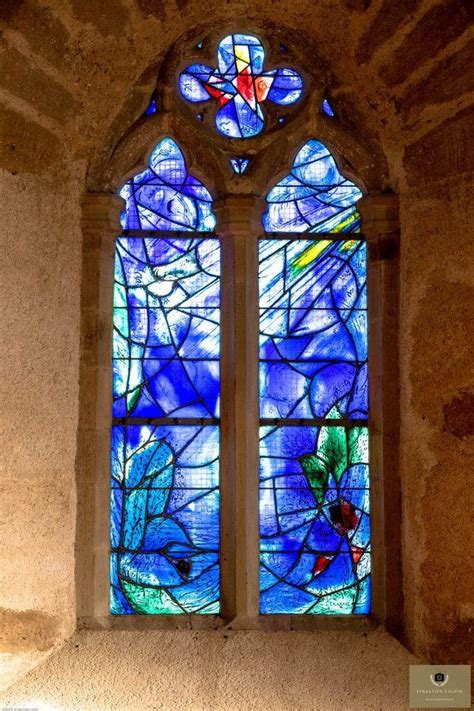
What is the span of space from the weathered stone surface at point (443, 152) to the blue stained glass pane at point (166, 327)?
0.91 m

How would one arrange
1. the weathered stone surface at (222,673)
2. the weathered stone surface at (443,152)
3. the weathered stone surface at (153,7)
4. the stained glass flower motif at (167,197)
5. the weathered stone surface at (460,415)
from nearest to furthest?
the weathered stone surface at (222,673)
the weathered stone surface at (460,415)
the weathered stone surface at (443,152)
the weathered stone surface at (153,7)
the stained glass flower motif at (167,197)

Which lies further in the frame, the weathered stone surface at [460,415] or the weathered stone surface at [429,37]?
the weathered stone surface at [429,37]

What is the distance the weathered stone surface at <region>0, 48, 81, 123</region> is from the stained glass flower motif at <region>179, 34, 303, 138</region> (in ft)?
1.77

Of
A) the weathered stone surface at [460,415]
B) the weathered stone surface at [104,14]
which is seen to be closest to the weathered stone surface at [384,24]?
the weathered stone surface at [104,14]

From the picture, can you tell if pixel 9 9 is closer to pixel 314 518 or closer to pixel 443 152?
pixel 443 152

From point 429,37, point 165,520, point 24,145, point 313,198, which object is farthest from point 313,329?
point 24,145

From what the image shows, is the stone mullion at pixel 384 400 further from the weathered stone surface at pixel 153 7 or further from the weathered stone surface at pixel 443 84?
the weathered stone surface at pixel 153 7

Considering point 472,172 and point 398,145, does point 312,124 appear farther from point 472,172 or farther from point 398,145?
point 472,172

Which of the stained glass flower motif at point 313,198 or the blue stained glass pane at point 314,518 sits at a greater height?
the stained glass flower motif at point 313,198

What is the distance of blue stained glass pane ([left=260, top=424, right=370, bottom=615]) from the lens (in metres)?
3.81

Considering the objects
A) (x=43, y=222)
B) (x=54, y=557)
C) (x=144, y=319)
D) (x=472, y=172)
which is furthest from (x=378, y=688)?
(x=43, y=222)

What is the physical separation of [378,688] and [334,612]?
44 centimetres

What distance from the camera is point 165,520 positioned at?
383 cm

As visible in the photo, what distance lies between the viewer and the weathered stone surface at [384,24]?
A: 12.3ft
